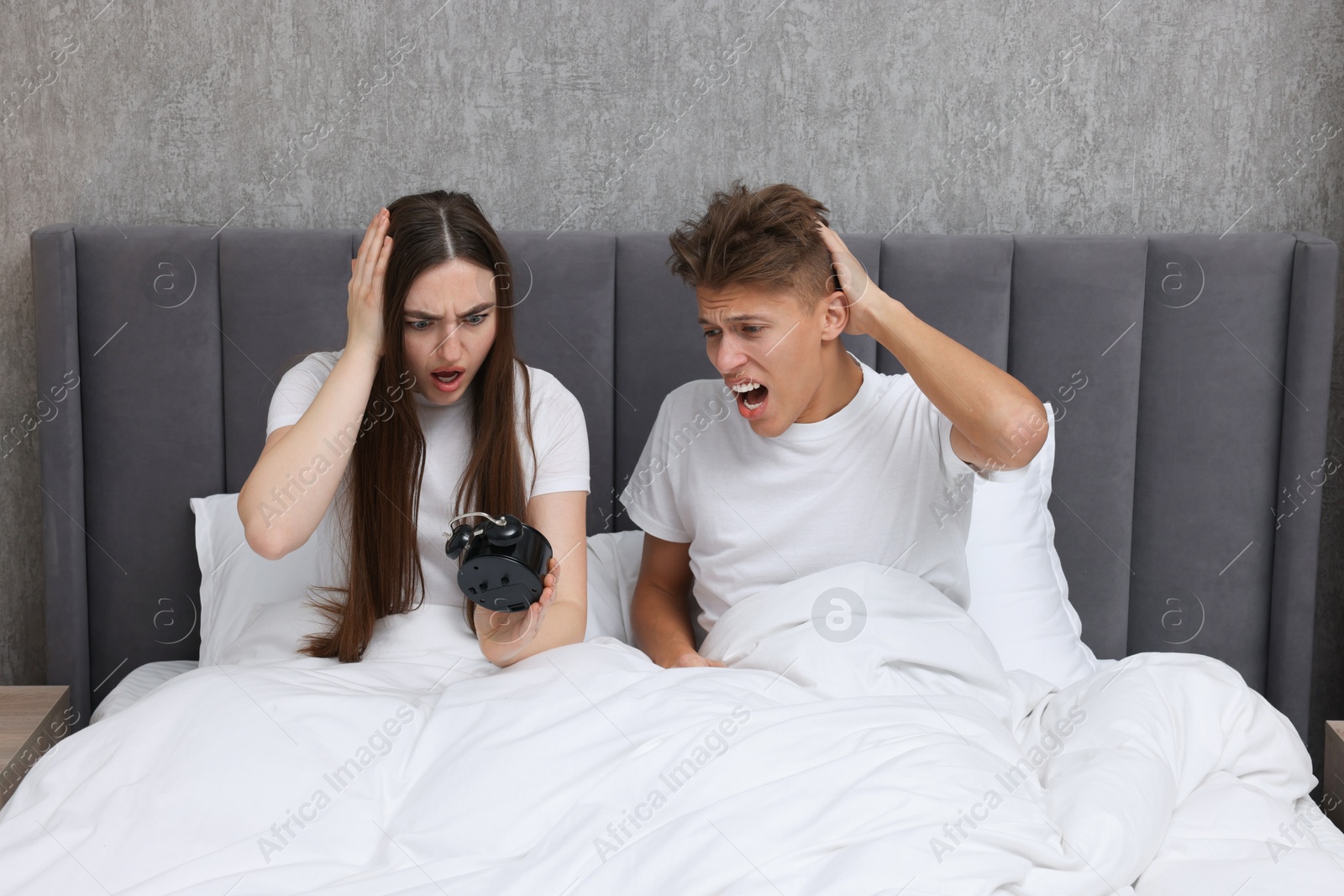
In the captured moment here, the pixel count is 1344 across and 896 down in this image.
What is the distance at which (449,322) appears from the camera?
136 cm

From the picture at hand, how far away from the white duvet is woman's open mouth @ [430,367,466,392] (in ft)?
1.27

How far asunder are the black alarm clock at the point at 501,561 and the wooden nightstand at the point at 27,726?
75 cm

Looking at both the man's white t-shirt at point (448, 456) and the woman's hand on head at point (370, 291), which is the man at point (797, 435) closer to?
the man's white t-shirt at point (448, 456)

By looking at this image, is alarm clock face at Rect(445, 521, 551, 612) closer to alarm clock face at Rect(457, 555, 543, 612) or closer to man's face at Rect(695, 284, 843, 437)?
alarm clock face at Rect(457, 555, 543, 612)

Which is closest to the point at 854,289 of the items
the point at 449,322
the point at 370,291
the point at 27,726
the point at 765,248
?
the point at 765,248

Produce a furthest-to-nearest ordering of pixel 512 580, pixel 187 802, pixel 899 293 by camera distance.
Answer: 1. pixel 899 293
2. pixel 512 580
3. pixel 187 802

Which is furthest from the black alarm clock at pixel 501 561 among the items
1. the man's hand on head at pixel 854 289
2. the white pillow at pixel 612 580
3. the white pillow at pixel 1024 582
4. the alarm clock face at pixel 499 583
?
the white pillow at pixel 1024 582

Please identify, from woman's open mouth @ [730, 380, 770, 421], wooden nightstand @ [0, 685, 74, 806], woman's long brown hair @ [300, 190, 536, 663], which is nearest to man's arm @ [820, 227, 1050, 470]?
woman's open mouth @ [730, 380, 770, 421]

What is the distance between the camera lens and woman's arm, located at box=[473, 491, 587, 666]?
4.37 feet

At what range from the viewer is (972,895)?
92 centimetres

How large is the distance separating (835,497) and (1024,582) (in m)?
0.39

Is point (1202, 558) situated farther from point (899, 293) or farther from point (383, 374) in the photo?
point (383, 374)

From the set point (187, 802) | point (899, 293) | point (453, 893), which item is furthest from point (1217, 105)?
point (187, 802)

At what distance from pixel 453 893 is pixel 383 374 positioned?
2.34ft
